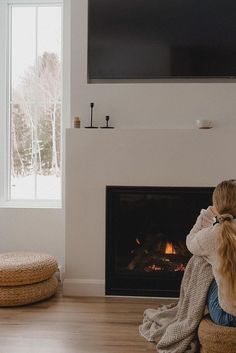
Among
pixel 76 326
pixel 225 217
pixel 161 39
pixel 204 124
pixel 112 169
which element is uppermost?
pixel 161 39

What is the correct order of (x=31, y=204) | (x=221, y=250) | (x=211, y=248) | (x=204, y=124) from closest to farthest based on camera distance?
(x=221, y=250) < (x=211, y=248) < (x=204, y=124) < (x=31, y=204)

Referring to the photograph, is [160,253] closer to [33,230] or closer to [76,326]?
[76,326]

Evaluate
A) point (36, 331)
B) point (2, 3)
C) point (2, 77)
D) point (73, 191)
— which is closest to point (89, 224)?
point (73, 191)

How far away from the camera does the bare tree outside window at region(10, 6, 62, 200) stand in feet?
14.2

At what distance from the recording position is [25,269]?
342 centimetres

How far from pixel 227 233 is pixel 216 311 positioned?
0.42m

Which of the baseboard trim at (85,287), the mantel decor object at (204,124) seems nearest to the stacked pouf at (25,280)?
the baseboard trim at (85,287)

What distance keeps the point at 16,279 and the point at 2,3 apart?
252 centimetres

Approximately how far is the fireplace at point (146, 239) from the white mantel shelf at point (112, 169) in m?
0.07

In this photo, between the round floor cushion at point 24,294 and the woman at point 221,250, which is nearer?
the woman at point 221,250

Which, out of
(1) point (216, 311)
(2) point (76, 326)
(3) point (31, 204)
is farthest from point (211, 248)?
(3) point (31, 204)

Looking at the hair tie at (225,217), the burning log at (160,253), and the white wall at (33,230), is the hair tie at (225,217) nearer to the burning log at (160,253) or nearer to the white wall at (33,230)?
the burning log at (160,253)

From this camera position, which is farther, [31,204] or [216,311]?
[31,204]

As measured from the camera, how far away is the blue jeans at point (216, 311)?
2344mm
